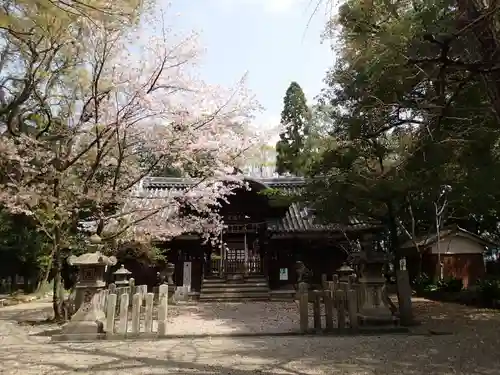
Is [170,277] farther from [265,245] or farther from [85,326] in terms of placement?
[85,326]

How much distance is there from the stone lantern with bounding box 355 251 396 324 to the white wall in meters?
12.7

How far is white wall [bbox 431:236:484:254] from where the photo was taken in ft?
68.0

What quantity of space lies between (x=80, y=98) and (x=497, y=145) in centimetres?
1003

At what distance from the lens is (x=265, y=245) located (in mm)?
20891

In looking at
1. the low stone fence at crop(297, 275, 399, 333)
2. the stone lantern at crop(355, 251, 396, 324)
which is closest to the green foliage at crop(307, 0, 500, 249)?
the stone lantern at crop(355, 251, 396, 324)

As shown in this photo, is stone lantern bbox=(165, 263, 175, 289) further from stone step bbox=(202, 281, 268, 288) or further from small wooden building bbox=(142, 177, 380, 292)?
stone step bbox=(202, 281, 268, 288)

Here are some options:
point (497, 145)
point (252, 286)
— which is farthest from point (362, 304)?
point (252, 286)

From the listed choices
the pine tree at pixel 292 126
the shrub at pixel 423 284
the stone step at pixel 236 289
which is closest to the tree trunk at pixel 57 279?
the stone step at pixel 236 289

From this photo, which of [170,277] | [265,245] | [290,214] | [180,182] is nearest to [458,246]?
[290,214]

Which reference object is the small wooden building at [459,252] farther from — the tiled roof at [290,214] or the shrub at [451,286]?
the tiled roof at [290,214]

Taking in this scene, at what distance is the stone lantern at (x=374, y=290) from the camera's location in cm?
914

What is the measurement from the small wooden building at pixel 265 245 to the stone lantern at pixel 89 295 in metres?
9.74

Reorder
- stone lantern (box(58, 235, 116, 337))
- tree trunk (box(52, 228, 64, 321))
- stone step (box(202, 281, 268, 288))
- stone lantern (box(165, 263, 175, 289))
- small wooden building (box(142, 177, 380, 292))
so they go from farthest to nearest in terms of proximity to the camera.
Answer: small wooden building (box(142, 177, 380, 292))
stone step (box(202, 281, 268, 288))
stone lantern (box(165, 263, 175, 289))
tree trunk (box(52, 228, 64, 321))
stone lantern (box(58, 235, 116, 337))

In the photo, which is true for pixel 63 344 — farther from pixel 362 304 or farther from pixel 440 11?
pixel 440 11
